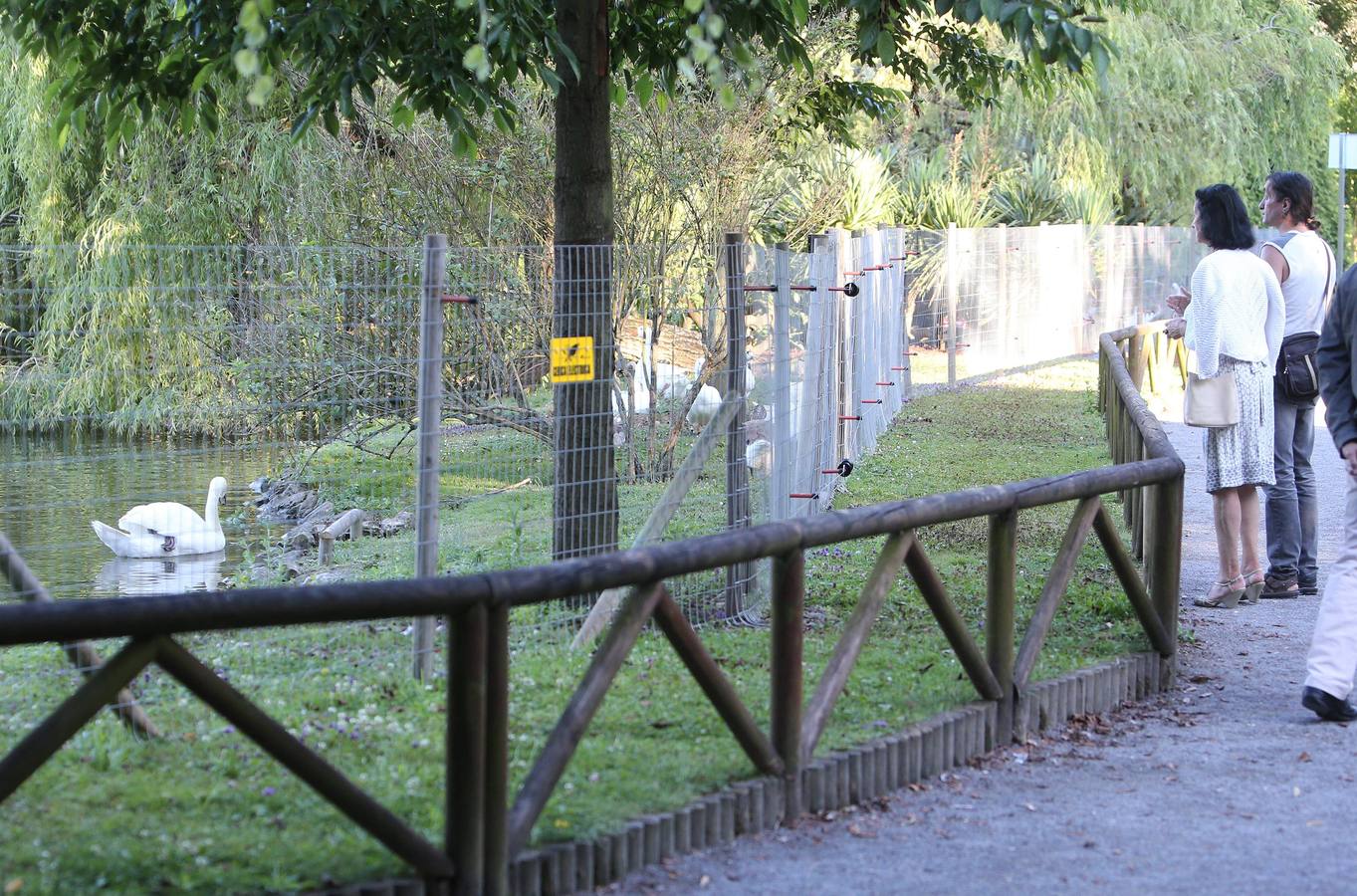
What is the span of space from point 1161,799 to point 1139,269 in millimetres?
26504

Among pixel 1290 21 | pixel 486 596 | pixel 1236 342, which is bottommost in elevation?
pixel 486 596

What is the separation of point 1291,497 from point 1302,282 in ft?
3.71

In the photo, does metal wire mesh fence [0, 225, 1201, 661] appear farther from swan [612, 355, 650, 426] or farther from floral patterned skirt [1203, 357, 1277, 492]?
floral patterned skirt [1203, 357, 1277, 492]

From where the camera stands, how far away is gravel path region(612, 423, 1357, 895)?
14.8ft

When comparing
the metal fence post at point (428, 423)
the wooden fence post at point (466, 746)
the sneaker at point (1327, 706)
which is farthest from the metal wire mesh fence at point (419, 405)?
the sneaker at point (1327, 706)

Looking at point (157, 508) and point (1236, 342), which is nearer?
point (1236, 342)

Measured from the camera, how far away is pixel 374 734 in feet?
17.7

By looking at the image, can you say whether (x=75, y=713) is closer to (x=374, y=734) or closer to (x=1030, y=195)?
(x=374, y=734)

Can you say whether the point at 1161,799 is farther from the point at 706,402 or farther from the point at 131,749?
the point at 706,402

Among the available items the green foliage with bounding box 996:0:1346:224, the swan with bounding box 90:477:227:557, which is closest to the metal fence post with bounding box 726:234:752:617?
the swan with bounding box 90:477:227:557

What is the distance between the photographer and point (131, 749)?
5.23 m

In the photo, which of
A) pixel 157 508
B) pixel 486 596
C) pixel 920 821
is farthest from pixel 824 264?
pixel 486 596

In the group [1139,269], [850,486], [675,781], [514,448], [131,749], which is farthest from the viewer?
[1139,269]

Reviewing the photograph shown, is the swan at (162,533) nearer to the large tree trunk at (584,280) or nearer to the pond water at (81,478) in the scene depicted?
the pond water at (81,478)
